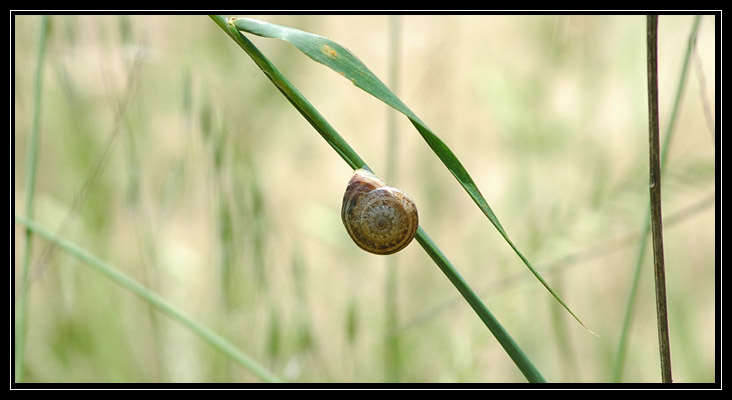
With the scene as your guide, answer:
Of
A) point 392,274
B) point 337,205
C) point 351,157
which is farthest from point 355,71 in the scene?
point 337,205

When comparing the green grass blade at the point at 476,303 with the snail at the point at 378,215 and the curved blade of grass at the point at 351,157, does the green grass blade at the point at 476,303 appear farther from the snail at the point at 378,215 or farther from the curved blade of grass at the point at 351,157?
the snail at the point at 378,215

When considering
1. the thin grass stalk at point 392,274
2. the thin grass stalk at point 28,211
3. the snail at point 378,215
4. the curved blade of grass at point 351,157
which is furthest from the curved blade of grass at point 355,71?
the thin grass stalk at point 392,274

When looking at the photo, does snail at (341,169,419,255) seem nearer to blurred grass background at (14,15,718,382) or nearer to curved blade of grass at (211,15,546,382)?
curved blade of grass at (211,15,546,382)

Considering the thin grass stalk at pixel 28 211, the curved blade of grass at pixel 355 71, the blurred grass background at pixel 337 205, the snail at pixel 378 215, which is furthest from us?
the blurred grass background at pixel 337 205

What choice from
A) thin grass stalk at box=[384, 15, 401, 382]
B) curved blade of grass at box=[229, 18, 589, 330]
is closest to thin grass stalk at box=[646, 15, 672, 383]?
curved blade of grass at box=[229, 18, 589, 330]
